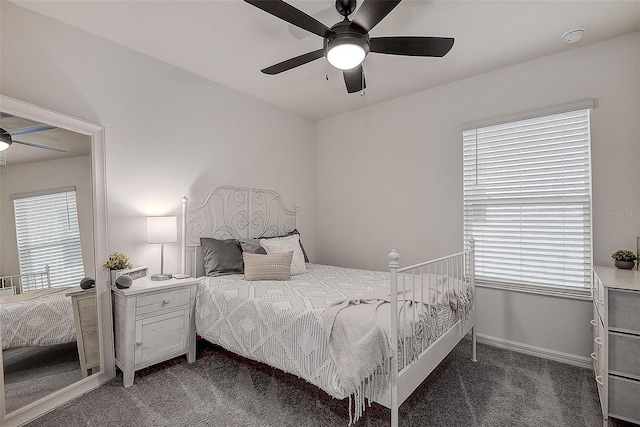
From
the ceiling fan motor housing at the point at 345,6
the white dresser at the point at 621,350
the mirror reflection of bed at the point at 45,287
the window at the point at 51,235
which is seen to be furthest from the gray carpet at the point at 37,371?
the white dresser at the point at 621,350

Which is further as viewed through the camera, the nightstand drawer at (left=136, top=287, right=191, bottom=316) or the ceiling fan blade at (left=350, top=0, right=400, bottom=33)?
the nightstand drawer at (left=136, top=287, right=191, bottom=316)

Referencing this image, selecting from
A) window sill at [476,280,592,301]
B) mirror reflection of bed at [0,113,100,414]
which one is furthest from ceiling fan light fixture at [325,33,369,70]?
window sill at [476,280,592,301]

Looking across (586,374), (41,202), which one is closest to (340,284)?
(586,374)

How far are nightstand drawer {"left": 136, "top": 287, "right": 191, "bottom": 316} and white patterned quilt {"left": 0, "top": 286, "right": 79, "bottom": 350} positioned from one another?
0.47 metres

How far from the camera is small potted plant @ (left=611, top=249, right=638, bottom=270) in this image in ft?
7.39

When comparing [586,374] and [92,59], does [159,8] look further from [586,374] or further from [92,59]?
[586,374]

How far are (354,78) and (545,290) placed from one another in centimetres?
251

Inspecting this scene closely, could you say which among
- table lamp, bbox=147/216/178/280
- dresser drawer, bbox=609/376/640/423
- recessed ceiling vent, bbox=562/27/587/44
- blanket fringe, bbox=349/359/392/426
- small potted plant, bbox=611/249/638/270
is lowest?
dresser drawer, bbox=609/376/640/423

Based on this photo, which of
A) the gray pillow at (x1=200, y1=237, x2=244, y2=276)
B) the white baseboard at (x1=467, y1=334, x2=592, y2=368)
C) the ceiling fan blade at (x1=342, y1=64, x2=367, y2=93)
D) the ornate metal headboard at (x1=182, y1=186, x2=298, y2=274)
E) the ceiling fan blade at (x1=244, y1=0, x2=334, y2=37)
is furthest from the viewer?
the ornate metal headboard at (x1=182, y1=186, x2=298, y2=274)

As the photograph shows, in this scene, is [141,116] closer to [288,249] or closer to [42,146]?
[42,146]

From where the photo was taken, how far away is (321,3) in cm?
208

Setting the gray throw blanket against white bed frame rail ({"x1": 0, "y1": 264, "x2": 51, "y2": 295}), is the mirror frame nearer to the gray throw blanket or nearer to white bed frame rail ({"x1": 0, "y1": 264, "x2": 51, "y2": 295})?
white bed frame rail ({"x1": 0, "y1": 264, "x2": 51, "y2": 295})

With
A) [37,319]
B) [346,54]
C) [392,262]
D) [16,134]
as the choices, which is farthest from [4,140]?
[392,262]

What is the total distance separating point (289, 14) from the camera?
5.42 feet
